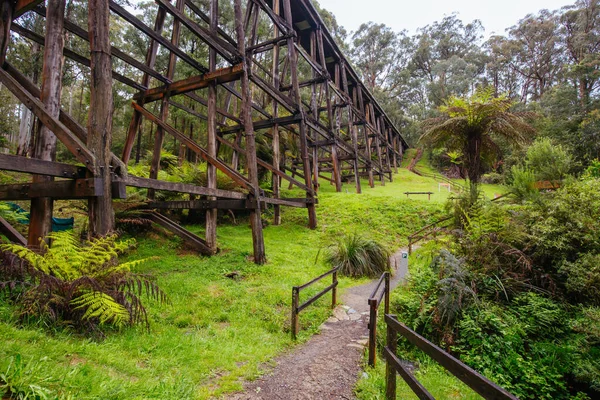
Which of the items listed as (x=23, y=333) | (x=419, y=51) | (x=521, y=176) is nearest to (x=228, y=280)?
(x=23, y=333)

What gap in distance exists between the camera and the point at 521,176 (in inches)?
324

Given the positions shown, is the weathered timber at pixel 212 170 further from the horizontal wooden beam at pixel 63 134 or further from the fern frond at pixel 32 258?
the fern frond at pixel 32 258

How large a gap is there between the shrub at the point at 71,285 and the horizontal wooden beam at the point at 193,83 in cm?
481

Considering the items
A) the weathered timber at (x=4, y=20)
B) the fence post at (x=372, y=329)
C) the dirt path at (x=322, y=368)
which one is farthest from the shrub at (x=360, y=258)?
the weathered timber at (x=4, y=20)

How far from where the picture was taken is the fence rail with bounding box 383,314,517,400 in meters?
1.31

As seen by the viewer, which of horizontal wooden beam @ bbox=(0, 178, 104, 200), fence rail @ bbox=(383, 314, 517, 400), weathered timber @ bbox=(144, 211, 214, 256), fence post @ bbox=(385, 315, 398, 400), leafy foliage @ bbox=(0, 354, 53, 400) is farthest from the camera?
weathered timber @ bbox=(144, 211, 214, 256)

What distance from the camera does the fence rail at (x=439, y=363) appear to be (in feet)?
4.31

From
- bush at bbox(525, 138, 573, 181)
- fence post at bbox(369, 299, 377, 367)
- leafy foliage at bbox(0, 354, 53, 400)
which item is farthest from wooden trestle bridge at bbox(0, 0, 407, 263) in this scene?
bush at bbox(525, 138, 573, 181)

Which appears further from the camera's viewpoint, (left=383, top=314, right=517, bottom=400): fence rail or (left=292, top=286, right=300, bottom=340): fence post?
(left=292, top=286, right=300, bottom=340): fence post

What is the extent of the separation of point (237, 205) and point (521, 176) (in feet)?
25.7

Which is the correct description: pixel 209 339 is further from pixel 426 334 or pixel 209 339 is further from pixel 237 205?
pixel 237 205

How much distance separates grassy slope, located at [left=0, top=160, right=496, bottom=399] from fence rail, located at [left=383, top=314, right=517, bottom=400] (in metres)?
1.36

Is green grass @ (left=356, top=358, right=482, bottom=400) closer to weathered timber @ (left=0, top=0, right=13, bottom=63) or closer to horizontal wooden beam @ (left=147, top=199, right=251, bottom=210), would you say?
horizontal wooden beam @ (left=147, top=199, right=251, bottom=210)

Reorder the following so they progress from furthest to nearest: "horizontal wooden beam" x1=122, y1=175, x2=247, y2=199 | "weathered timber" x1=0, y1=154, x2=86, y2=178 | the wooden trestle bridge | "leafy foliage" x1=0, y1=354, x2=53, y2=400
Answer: "horizontal wooden beam" x1=122, y1=175, x2=247, y2=199 → the wooden trestle bridge → "weathered timber" x1=0, y1=154, x2=86, y2=178 → "leafy foliage" x1=0, y1=354, x2=53, y2=400
